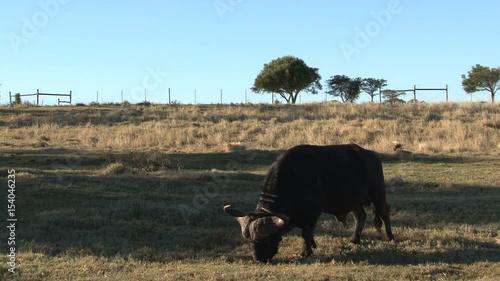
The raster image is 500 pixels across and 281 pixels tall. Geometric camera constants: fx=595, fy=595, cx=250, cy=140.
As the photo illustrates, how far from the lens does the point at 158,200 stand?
1471 centimetres

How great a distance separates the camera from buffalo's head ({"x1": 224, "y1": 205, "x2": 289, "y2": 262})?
854 cm

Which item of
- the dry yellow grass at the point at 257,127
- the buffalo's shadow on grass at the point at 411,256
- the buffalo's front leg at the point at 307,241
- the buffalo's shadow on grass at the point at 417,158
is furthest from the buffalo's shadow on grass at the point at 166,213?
the dry yellow grass at the point at 257,127

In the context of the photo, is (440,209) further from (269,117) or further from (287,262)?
(269,117)

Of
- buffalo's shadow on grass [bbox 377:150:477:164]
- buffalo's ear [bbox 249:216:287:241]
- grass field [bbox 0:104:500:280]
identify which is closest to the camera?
buffalo's ear [bbox 249:216:287:241]

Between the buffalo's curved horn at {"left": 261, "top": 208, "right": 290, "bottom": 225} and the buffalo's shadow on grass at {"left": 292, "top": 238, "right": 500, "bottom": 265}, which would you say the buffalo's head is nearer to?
the buffalo's curved horn at {"left": 261, "top": 208, "right": 290, "bottom": 225}

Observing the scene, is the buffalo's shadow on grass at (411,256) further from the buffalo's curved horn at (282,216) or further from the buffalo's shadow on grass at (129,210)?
the buffalo's shadow on grass at (129,210)

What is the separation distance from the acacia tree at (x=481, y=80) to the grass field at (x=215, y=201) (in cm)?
2897

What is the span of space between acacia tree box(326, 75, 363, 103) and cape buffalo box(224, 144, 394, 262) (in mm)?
58430

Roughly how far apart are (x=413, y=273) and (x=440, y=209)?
→ 5.70 m

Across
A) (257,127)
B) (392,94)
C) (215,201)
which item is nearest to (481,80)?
(392,94)

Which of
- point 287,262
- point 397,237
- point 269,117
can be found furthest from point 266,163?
point 269,117

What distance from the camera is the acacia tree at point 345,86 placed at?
6800 cm

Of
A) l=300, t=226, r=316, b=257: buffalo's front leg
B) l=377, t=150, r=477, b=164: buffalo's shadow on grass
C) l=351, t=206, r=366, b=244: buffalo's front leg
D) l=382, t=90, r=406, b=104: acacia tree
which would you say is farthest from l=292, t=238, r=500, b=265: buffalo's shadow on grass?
l=382, t=90, r=406, b=104: acacia tree

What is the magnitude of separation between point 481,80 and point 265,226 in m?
60.1
